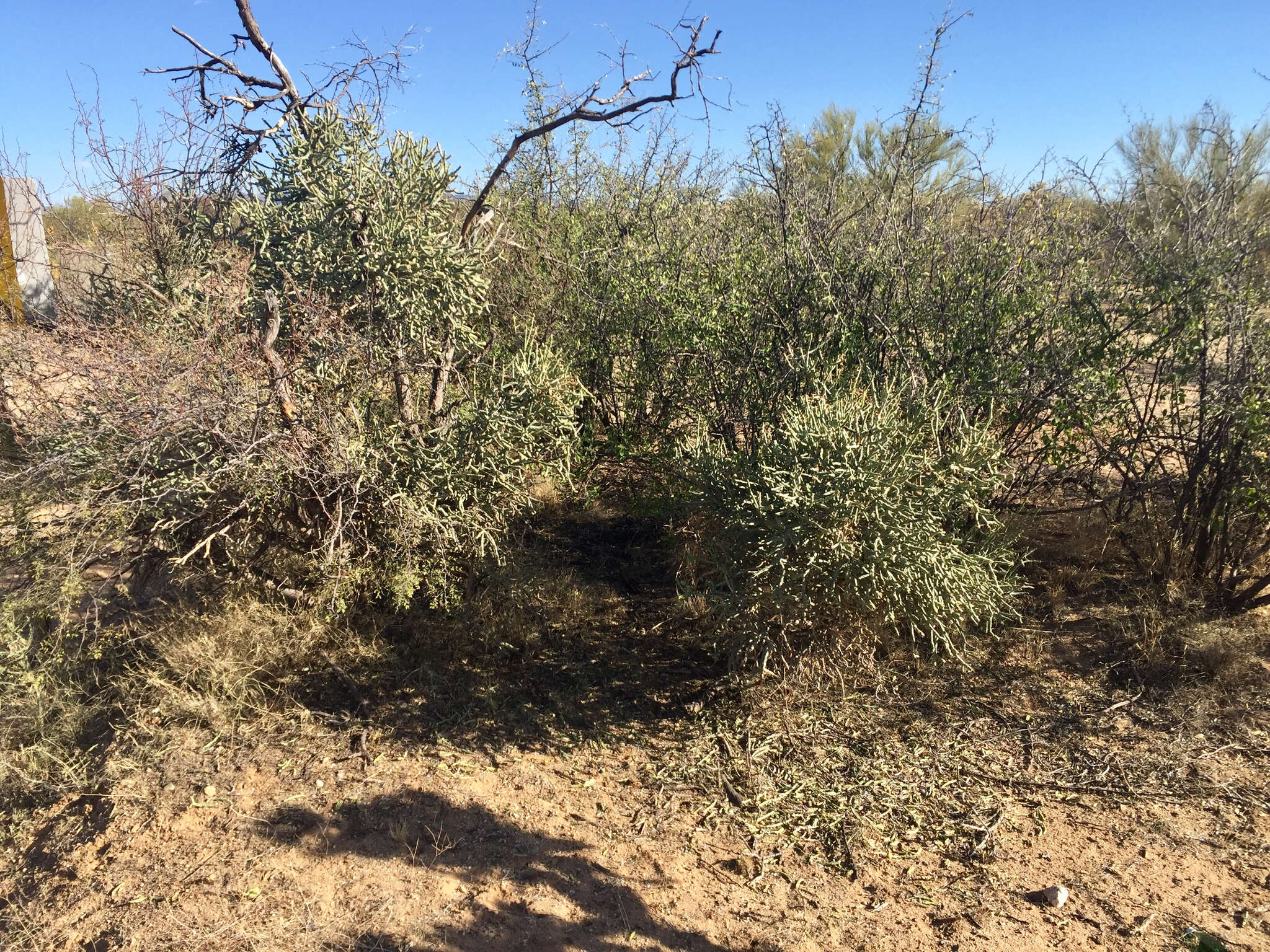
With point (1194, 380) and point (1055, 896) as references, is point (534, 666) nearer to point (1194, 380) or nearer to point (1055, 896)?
point (1055, 896)

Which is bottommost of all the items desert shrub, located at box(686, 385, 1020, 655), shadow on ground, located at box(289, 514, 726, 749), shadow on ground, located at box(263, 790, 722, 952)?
shadow on ground, located at box(263, 790, 722, 952)

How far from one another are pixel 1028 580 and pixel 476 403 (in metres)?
3.81

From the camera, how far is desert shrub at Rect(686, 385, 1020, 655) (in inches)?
146

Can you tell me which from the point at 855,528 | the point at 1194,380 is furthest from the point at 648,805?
the point at 1194,380

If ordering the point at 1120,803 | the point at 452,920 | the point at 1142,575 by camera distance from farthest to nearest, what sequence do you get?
the point at 1142,575
the point at 1120,803
the point at 452,920

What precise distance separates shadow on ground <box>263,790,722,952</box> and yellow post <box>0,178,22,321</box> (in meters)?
5.80

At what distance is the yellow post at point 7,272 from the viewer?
715cm

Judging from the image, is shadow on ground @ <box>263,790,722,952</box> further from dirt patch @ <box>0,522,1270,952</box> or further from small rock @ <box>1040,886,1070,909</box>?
small rock @ <box>1040,886,1070,909</box>

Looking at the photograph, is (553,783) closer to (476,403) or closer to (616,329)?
(476,403)

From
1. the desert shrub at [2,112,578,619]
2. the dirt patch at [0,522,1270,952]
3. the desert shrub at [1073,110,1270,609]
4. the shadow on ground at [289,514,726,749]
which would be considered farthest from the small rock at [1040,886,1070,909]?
the desert shrub at [2,112,578,619]

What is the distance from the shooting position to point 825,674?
168 inches

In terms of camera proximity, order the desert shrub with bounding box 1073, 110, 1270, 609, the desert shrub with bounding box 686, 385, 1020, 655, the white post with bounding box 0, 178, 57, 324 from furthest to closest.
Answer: the white post with bounding box 0, 178, 57, 324 < the desert shrub with bounding box 1073, 110, 1270, 609 < the desert shrub with bounding box 686, 385, 1020, 655

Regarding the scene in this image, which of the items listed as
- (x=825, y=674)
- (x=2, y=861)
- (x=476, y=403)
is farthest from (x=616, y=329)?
(x=2, y=861)

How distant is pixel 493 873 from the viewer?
3.28 metres
